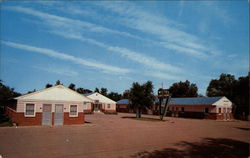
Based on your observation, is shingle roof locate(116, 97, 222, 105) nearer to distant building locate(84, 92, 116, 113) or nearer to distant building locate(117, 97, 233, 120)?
distant building locate(117, 97, 233, 120)

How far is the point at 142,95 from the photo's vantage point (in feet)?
124

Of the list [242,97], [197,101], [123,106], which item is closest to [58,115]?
[197,101]

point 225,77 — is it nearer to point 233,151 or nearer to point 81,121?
point 81,121

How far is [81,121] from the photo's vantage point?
2530 centimetres

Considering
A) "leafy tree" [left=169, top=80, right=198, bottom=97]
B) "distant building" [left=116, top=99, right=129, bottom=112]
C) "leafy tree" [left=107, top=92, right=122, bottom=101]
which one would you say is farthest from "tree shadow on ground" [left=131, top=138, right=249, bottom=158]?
"leafy tree" [left=107, top=92, right=122, bottom=101]

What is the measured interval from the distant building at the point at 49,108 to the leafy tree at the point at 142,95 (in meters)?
13.8

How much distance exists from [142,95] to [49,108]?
716 inches

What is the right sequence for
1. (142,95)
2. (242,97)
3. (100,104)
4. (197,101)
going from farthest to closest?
1. (100,104)
2. (242,97)
3. (197,101)
4. (142,95)

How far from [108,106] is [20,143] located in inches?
1585

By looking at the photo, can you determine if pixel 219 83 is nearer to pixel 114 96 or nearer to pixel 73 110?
pixel 114 96

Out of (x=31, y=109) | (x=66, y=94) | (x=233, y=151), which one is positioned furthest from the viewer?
(x=66, y=94)

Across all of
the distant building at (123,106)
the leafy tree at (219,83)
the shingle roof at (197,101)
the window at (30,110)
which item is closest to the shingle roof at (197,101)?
the shingle roof at (197,101)

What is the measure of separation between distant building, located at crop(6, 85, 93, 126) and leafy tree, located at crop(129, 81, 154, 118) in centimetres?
1376

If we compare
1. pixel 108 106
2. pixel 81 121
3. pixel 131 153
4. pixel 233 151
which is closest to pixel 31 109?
pixel 81 121
